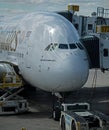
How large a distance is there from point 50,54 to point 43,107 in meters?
5.60

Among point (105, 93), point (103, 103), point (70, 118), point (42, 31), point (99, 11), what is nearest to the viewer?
point (70, 118)

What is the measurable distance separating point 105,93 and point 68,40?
38.6 ft

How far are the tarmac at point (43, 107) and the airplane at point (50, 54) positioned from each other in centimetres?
178

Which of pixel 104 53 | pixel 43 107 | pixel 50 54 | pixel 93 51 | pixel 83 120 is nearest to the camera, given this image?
pixel 83 120

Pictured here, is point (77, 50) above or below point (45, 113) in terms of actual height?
above

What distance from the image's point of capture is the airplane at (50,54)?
20516 millimetres

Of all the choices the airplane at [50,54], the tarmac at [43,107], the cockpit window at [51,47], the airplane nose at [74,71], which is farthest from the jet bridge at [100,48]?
the airplane nose at [74,71]

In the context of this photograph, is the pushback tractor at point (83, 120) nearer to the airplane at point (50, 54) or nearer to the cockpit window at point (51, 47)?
the airplane at point (50, 54)

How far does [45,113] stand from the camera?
2384 cm

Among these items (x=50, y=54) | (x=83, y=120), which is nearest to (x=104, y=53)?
(x=50, y=54)

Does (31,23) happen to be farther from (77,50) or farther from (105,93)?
(105,93)

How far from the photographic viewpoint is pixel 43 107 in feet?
84.5

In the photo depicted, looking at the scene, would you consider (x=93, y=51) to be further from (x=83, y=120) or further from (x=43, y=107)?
(x=83, y=120)

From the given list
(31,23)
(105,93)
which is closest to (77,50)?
(31,23)
